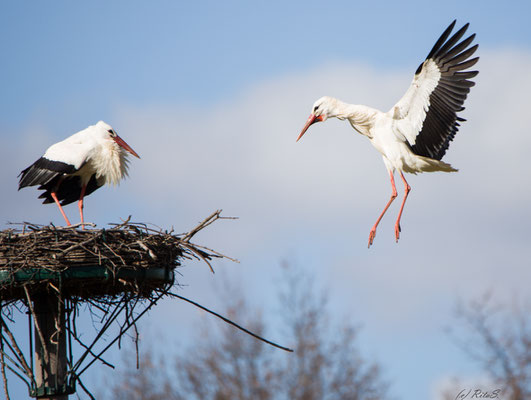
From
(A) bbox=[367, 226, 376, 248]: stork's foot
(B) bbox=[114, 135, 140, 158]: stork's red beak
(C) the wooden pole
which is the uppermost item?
(B) bbox=[114, 135, 140, 158]: stork's red beak

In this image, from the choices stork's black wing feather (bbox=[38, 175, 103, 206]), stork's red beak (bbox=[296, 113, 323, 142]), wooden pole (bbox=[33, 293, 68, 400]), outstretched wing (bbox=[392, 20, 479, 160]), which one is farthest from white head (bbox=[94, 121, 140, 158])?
wooden pole (bbox=[33, 293, 68, 400])

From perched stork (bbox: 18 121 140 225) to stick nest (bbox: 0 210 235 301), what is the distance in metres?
2.23

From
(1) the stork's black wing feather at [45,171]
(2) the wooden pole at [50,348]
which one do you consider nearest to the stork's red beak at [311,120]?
(1) the stork's black wing feather at [45,171]

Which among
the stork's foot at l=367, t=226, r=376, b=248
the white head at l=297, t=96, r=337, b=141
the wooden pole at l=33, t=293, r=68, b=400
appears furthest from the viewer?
the white head at l=297, t=96, r=337, b=141

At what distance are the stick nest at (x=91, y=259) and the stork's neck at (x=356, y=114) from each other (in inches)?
110

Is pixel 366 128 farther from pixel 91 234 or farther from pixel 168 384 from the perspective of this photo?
pixel 168 384

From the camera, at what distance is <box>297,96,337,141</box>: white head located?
27.9 feet

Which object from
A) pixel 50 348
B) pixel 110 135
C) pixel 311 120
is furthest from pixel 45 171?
pixel 50 348

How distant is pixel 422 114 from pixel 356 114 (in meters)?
0.62

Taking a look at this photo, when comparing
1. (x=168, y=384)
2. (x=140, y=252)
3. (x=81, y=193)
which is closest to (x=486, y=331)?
(x=168, y=384)

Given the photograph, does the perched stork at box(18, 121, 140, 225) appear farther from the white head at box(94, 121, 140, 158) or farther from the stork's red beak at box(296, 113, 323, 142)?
the stork's red beak at box(296, 113, 323, 142)

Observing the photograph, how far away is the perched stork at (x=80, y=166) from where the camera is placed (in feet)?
27.0

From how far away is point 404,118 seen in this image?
328 inches

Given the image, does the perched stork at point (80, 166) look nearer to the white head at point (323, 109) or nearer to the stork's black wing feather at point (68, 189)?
the stork's black wing feather at point (68, 189)
